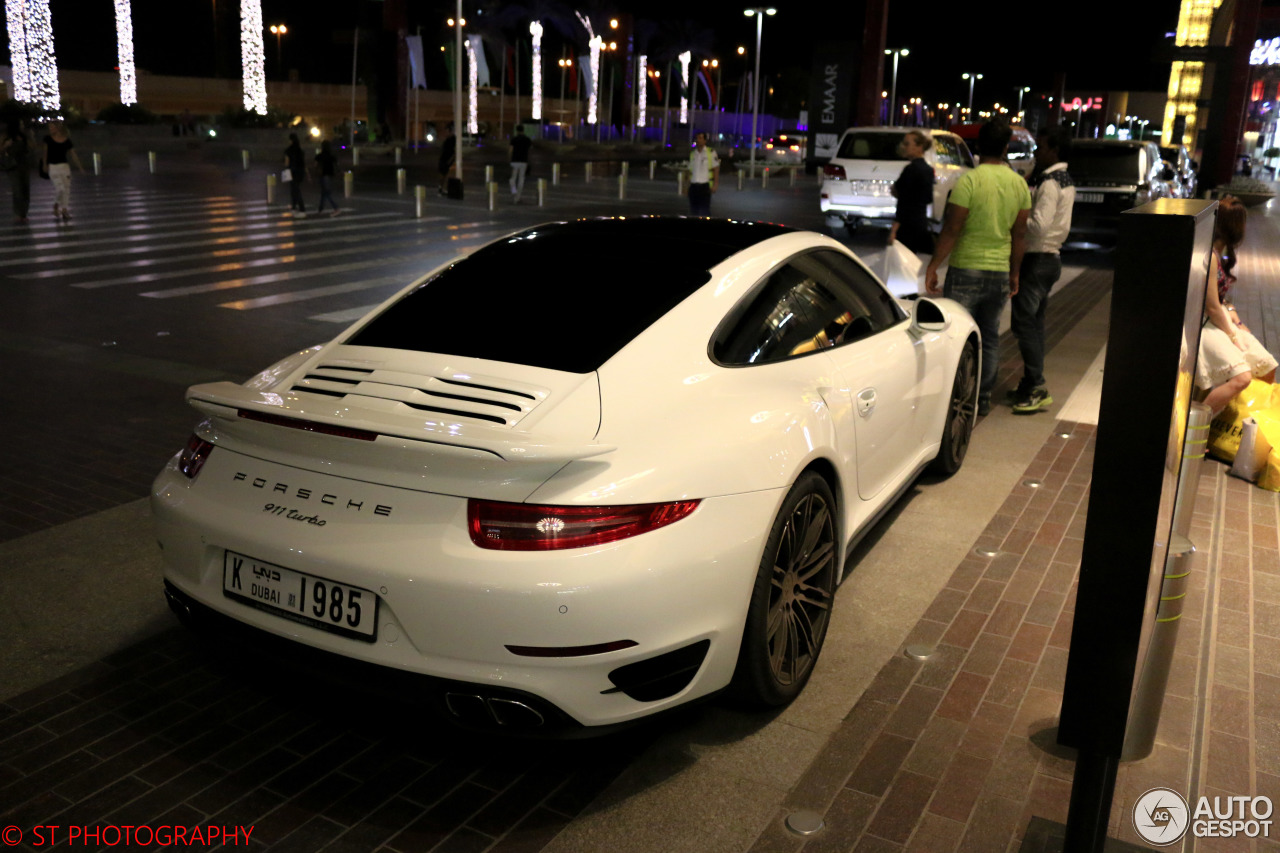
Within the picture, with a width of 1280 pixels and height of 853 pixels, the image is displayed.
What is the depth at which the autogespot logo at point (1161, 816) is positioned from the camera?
3.07m

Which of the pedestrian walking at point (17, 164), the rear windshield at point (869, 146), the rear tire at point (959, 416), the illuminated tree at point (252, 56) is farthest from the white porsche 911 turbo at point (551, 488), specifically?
the illuminated tree at point (252, 56)

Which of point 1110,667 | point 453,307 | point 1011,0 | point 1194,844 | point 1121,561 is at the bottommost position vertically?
point 1194,844

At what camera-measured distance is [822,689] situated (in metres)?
3.80

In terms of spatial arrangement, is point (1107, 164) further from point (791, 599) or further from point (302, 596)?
point (302, 596)

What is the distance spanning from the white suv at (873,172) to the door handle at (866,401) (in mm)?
13885

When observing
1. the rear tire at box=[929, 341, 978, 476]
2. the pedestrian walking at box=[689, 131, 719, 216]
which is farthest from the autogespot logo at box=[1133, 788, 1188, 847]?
the pedestrian walking at box=[689, 131, 719, 216]

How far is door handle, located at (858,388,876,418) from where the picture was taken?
13.8 feet

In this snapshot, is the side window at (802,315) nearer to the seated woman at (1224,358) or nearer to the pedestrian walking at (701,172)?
the seated woman at (1224,358)

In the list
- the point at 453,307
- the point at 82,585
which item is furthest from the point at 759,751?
the point at 82,585

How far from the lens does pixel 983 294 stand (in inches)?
281

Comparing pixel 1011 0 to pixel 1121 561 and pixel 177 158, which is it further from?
pixel 1121 561

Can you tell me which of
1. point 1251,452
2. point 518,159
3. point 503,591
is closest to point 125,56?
point 518,159

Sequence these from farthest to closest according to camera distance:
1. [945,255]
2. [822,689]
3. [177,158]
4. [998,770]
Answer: [177,158] → [945,255] → [822,689] → [998,770]

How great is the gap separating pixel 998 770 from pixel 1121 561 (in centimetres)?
123
